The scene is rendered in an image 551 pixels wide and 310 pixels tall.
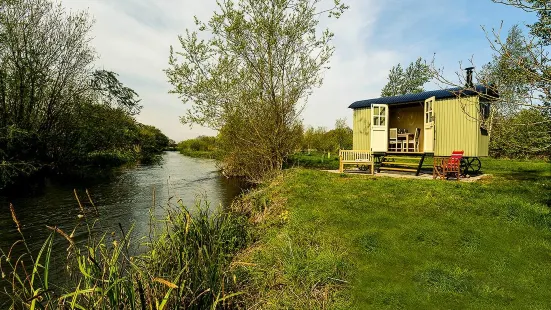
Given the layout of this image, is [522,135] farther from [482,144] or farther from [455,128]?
[482,144]

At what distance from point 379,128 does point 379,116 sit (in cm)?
55

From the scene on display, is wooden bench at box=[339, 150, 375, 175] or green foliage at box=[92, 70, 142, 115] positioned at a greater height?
green foliage at box=[92, 70, 142, 115]

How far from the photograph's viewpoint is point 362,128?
13898 mm

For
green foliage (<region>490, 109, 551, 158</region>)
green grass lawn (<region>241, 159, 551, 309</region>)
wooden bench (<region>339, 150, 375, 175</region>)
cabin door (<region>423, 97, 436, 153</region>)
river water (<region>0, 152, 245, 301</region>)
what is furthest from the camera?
wooden bench (<region>339, 150, 375, 175</region>)

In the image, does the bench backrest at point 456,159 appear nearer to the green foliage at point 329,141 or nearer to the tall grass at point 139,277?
the tall grass at point 139,277

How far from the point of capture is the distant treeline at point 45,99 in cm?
1576

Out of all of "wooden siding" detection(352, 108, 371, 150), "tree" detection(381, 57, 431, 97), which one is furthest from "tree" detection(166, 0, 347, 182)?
"tree" detection(381, 57, 431, 97)

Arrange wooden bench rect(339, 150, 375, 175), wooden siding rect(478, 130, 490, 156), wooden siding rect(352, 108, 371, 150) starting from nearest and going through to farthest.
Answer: wooden siding rect(478, 130, 490, 156) → wooden bench rect(339, 150, 375, 175) → wooden siding rect(352, 108, 371, 150)

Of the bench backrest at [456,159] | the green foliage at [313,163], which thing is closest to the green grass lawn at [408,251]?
the bench backrest at [456,159]

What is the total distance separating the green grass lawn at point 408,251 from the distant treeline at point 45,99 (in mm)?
13510

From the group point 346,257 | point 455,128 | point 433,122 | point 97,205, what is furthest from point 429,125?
point 97,205

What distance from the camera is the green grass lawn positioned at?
391cm

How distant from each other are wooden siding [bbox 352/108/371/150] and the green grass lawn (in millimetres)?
5419

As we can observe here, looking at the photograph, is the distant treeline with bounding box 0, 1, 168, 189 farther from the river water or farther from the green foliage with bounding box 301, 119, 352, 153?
the green foliage with bounding box 301, 119, 352, 153
